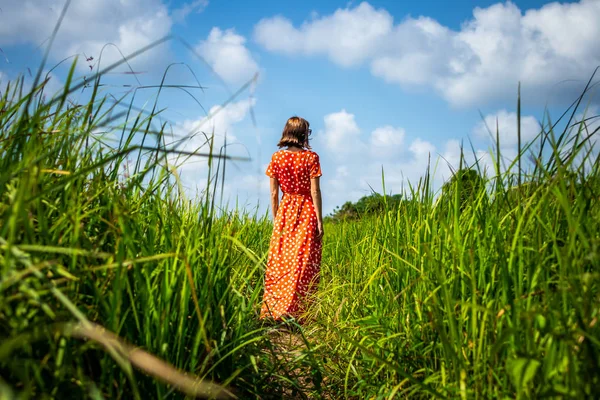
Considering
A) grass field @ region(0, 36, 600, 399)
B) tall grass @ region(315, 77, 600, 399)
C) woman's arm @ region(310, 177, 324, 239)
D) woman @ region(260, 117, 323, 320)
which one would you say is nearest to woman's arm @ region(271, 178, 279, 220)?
woman @ region(260, 117, 323, 320)

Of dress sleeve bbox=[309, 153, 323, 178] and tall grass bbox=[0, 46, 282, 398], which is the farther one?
dress sleeve bbox=[309, 153, 323, 178]

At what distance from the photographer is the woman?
14.9 feet

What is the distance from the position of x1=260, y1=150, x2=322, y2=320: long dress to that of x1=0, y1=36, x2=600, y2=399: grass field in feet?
7.39

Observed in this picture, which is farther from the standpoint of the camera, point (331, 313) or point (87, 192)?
point (331, 313)

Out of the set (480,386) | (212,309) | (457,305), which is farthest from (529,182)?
(212,309)

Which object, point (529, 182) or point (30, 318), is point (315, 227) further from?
point (30, 318)

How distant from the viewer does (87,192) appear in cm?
172

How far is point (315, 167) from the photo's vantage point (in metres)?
4.51

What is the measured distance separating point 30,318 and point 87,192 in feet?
1.83

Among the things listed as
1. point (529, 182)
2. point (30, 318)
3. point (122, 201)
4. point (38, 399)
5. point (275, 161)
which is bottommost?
point (38, 399)

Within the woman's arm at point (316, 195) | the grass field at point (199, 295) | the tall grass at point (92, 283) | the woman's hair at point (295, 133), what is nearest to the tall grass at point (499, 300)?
the grass field at point (199, 295)

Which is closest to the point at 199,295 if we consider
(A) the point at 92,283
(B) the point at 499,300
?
(A) the point at 92,283

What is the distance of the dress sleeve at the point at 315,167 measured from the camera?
14.8 feet

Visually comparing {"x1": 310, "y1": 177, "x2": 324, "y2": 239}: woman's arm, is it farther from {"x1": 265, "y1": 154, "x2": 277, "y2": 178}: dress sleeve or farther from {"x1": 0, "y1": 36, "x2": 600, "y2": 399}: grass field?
Answer: {"x1": 0, "y1": 36, "x2": 600, "y2": 399}: grass field
